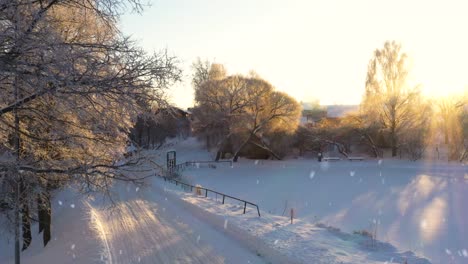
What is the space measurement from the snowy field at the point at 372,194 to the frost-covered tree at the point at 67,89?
10.5 meters

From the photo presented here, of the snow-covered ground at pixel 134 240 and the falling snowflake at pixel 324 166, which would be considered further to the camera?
the falling snowflake at pixel 324 166

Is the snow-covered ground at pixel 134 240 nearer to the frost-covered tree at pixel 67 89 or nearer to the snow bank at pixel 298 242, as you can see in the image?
the snow bank at pixel 298 242

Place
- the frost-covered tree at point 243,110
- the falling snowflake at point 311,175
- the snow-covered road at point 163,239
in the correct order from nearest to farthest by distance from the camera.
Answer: the snow-covered road at point 163,239 < the falling snowflake at point 311,175 < the frost-covered tree at point 243,110

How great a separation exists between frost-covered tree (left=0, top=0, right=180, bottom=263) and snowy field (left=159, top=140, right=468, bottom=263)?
34.3 ft

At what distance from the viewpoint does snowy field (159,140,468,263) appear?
16.5 metres

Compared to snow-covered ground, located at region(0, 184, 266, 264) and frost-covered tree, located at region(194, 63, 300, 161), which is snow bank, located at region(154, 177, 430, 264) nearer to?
snow-covered ground, located at region(0, 184, 266, 264)

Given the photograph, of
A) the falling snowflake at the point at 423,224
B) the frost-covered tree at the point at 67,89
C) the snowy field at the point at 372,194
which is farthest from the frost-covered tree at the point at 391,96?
the frost-covered tree at the point at 67,89

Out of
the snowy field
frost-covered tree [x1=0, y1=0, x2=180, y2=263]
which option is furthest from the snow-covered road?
the snowy field

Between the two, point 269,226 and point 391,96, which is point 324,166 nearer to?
point 391,96

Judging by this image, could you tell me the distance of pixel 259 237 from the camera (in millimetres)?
12031

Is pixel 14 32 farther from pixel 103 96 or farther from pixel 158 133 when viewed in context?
pixel 158 133

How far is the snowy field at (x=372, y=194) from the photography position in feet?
54.1

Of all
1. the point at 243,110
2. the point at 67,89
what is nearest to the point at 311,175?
the point at 243,110

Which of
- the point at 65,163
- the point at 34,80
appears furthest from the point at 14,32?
the point at 65,163
